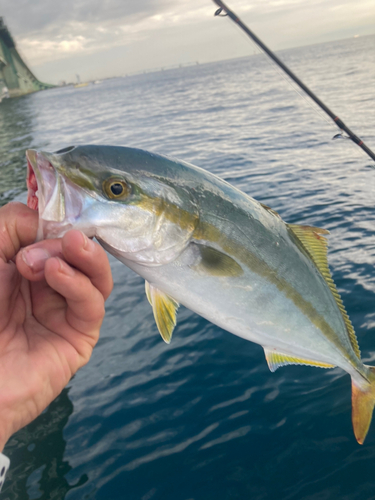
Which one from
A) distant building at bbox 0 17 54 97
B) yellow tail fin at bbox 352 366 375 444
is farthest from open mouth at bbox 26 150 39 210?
distant building at bbox 0 17 54 97

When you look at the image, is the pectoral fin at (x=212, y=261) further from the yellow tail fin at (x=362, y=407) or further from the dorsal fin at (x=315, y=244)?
the yellow tail fin at (x=362, y=407)

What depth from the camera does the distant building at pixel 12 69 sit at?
299 ft

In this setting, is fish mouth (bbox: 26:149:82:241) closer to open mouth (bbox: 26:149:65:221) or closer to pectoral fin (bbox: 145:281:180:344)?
open mouth (bbox: 26:149:65:221)

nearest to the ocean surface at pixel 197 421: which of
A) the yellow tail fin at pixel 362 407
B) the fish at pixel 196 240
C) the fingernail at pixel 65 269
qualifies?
the yellow tail fin at pixel 362 407

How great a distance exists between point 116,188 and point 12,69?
384ft

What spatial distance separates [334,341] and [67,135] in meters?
31.9

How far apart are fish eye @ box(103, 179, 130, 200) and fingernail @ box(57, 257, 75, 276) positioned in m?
0.41

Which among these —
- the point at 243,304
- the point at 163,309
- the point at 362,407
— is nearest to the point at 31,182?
the point at 163,309

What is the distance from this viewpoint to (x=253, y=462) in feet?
13.9

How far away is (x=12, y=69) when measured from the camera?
100 m

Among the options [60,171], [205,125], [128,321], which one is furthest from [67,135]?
[60,171]

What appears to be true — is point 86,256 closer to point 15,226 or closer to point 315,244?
point 15,226

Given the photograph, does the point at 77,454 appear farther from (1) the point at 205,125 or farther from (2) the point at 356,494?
(1) the point at 205,125

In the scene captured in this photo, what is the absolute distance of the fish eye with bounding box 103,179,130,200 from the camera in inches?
77.9
